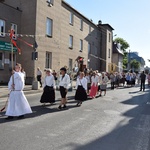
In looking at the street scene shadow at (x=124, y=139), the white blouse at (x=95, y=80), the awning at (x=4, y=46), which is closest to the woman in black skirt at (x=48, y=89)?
the street scene shadow at (x=124, y=139)

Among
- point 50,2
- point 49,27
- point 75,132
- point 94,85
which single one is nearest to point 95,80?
point 94,85

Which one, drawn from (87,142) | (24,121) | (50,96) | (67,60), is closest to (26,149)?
(87,142)

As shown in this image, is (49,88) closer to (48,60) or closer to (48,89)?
(48,89)

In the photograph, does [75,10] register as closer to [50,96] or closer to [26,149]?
[50,96]

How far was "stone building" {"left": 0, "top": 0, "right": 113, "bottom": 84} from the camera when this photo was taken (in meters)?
25.5

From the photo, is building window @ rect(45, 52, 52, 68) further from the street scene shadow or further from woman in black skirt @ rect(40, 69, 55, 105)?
the street scene shadow

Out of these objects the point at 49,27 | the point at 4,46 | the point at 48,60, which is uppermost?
the point at 49,27

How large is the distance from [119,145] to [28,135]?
86.8 inches

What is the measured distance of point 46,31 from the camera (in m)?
27.6

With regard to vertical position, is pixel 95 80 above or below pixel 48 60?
below

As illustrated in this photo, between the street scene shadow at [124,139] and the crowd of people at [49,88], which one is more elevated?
the crowd of people at [49,88]

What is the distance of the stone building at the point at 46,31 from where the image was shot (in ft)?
83.6

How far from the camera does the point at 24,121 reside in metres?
8.21

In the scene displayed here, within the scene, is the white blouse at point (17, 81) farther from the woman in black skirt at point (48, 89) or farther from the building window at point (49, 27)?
the building window at point (49, 27)
